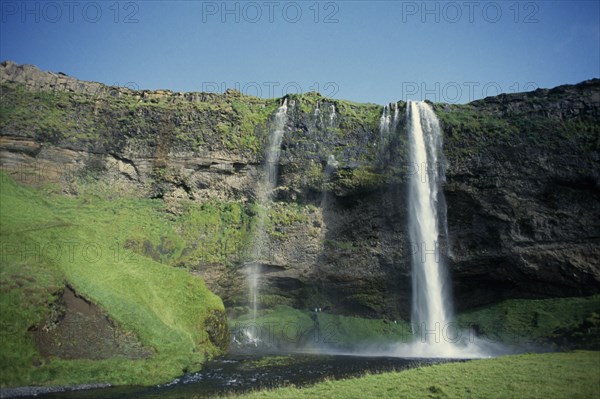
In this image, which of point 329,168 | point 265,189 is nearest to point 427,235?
point 329,168

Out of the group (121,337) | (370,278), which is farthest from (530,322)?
(121,337)

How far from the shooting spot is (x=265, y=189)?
173 feet

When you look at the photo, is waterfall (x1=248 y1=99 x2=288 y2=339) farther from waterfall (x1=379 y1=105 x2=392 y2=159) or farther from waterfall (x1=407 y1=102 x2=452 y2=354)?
waterfall (x1=407 y1=102 x2=452 y2=354)

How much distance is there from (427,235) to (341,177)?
38.1 ft

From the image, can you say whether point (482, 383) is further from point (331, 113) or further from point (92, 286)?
point (331, 113)

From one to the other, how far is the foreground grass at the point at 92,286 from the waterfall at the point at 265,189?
26.0 feet

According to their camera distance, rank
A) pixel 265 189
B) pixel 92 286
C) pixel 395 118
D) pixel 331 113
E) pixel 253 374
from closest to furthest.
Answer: pixel 253 374 → pixel 92 286 → pixel 395 118 → pixel 265 189 → pixel 331 113

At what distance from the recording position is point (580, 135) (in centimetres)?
4594

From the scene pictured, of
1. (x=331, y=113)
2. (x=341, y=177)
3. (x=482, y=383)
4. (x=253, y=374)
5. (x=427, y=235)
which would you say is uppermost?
(x=331, y=113)

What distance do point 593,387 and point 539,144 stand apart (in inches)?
1293

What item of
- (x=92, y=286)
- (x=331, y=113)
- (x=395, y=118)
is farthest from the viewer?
(x=331, y=113)

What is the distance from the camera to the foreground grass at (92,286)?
2561cm

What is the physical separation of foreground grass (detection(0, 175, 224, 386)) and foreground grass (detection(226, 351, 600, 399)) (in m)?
11.0

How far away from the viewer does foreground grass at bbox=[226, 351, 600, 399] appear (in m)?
19.5
